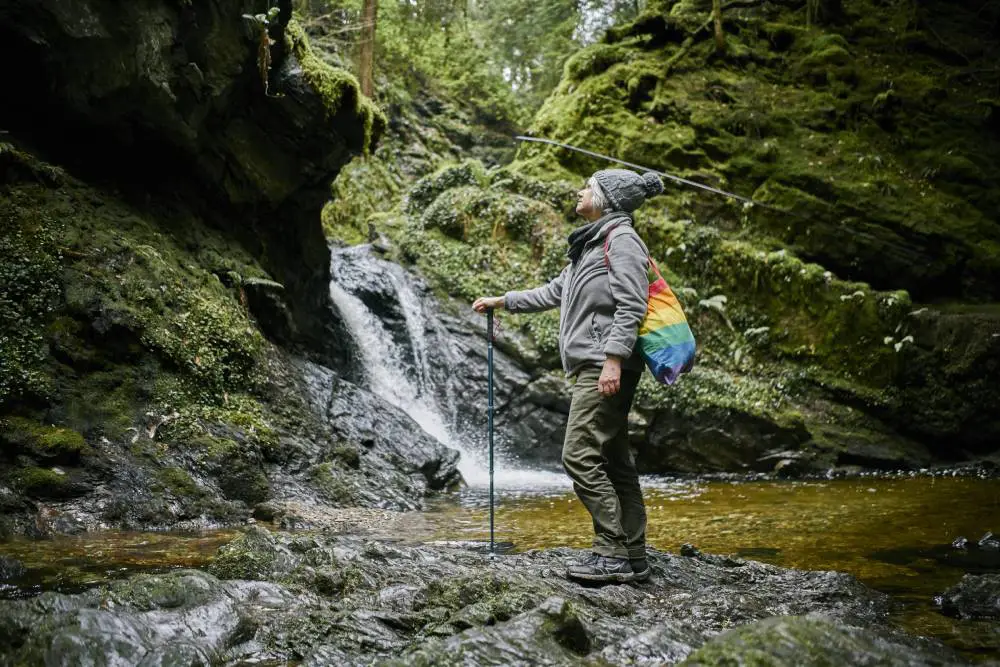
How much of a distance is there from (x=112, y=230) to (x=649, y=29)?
Result: 15116 mm

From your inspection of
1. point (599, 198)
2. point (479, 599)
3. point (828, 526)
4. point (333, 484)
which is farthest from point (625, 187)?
point (333, 484)

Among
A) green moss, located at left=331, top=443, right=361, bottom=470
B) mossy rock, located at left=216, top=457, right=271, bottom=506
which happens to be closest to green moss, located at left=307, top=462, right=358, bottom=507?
A: green moss, located at left=331, top=443, right=361, bottom=470

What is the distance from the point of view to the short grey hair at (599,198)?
4.50m

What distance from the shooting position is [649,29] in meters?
18.8

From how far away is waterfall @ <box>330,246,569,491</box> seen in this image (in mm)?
11820

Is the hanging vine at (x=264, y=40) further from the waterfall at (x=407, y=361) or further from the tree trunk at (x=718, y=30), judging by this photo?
the tree trunk at (x=718, y=30)

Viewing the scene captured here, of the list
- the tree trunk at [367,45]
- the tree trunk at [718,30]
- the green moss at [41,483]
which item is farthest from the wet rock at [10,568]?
the tree trunk at [718,30]

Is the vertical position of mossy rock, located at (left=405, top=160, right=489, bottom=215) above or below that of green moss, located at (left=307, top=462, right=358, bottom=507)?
above

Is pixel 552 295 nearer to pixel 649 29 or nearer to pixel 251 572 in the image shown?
pixel 251 572

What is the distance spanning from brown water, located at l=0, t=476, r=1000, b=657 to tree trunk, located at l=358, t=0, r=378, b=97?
39.6 ft

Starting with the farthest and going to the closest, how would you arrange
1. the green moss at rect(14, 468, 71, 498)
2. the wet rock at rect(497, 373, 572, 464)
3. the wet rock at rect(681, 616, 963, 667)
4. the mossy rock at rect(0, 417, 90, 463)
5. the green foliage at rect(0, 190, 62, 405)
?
the wet rock at rect(497, 373, 572, 464) < the green foliage at rect(0, 190, 62, 405) < the mossy rock at rect(0, 417, 90, 463) < the green moss at rect(14, 468, 71, 498) < the wet rock at rect(681, 616, 963, 667)

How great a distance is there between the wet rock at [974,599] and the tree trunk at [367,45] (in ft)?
52.9

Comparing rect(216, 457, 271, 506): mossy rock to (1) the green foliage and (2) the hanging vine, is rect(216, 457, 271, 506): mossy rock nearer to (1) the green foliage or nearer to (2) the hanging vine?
(1) the green foliage

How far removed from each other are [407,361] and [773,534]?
7.79 meters
